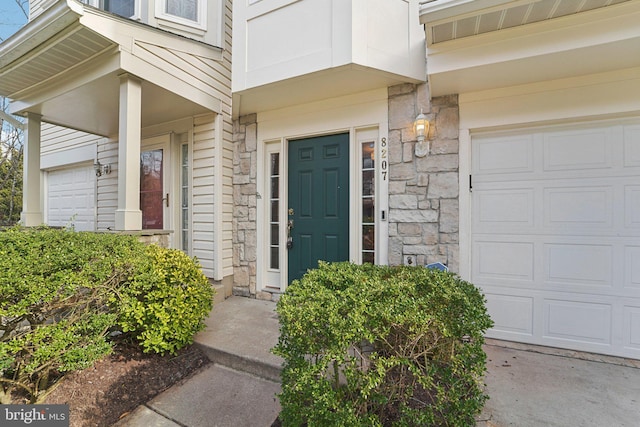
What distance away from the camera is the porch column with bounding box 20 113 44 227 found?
3.89m

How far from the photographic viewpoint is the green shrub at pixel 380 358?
4.06 ft

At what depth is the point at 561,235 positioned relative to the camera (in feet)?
8.13

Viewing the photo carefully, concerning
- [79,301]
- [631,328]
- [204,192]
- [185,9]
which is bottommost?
[631,328]

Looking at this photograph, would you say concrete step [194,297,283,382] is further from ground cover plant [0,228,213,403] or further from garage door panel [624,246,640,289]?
garage door panel [624,246,640,289]

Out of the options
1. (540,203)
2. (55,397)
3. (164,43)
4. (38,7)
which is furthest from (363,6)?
(38,7)

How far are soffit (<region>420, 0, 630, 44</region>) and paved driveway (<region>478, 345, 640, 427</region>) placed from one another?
268 cm

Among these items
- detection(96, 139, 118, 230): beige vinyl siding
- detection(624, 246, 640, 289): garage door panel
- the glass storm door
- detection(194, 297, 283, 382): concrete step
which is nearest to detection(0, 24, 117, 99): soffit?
detection(96, 139, 118, 230): beige vinyl siding

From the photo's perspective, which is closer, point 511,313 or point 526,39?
point 526,39

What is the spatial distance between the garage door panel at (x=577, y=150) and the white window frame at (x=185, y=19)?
4.22 m

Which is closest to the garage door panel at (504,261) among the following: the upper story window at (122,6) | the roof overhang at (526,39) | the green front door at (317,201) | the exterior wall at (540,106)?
the exterior wall at (540,106)

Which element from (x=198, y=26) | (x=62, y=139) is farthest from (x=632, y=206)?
(x=62, y=139)

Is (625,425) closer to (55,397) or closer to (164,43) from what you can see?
(55,397)

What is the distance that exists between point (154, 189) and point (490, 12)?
453cm

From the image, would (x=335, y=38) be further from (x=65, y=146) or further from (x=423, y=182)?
(x=65, y=146)
